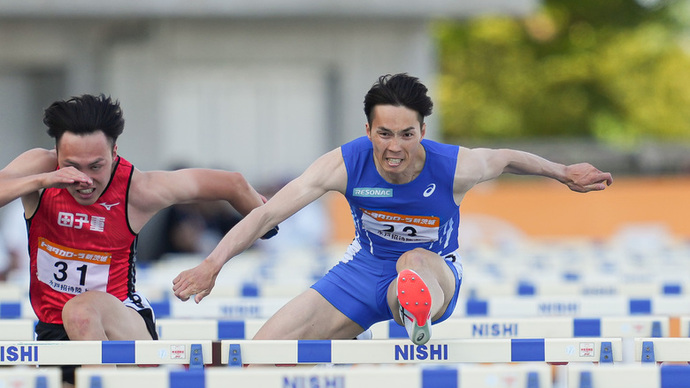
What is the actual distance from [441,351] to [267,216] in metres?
1.10

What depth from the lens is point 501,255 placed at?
520 inches

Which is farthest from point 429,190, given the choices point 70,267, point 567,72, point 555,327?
point 567,72

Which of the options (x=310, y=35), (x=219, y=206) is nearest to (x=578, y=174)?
(x=219, y=206)

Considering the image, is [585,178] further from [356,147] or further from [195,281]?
[195,281]

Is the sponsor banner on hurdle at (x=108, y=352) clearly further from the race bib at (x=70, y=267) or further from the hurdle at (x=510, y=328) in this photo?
the hurdle at (x=510, y=328)

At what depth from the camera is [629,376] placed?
13.8 feet

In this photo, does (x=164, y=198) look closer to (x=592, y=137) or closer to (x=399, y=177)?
(x=399, y=177)

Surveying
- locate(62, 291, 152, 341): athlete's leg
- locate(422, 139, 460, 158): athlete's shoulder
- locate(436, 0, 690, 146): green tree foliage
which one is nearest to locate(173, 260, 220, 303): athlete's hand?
locate(62, 291, 152, 341): athlete's leg

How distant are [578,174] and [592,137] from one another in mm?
35629

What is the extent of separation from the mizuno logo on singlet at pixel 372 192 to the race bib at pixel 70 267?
1.34 m

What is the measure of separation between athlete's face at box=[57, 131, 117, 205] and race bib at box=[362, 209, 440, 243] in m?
1.32

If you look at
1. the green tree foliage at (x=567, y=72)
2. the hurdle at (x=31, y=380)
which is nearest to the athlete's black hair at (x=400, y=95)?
the hurdle at (x=31, y=380)

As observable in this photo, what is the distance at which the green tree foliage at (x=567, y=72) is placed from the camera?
1544 inches

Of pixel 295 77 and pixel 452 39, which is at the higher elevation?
pixel 452 39
